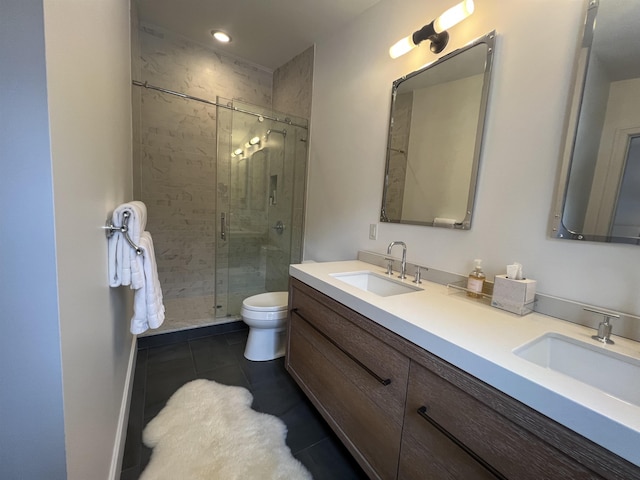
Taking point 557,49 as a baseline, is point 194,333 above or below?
below

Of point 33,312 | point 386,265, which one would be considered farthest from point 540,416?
point 386,265

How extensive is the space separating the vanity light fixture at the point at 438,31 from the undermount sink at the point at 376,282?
4.14 ft

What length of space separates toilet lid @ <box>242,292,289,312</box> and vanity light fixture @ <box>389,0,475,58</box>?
5.81 ft

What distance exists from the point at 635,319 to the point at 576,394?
56 centimetres

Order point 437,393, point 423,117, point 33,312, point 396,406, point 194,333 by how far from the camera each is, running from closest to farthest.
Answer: point 33,312 < point 437,393 < point 396,406 < point 423,117 < point 194,333

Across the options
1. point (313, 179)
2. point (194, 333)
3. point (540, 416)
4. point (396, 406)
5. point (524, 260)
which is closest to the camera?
point (540, 416)

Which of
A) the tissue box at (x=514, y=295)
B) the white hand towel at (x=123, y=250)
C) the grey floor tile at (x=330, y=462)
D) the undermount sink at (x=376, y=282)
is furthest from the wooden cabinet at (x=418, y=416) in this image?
the white hand towel at (x=123, y=250)

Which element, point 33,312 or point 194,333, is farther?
point 194,333

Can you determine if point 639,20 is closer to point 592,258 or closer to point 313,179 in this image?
point 592,258

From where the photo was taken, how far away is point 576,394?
1.84 feet

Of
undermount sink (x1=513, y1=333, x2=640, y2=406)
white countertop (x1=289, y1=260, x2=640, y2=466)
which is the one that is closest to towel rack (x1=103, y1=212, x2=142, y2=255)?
white countertop (x1=289, y1=260, x2=640, y2=466)

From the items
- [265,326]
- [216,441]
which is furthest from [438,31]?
[216,441]

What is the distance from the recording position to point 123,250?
1.01 m

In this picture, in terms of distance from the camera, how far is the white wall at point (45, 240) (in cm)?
43
